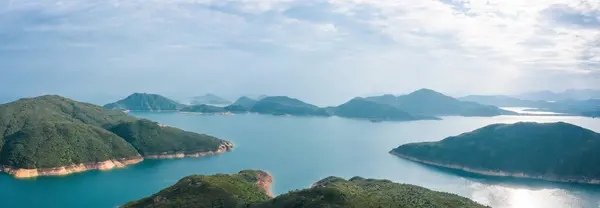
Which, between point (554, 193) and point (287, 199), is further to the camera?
point (554, 193)

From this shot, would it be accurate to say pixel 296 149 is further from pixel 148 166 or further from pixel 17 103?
pixel 17 103

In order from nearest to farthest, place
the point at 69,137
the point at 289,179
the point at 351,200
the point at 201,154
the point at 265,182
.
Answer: the point at 351,200
the point at 265,182
the point at 289,179
the point at 69,137
the point at 201,154

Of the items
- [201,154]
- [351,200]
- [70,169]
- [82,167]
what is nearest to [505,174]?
[351,200]

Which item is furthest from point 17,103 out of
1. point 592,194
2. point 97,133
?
point 592,194

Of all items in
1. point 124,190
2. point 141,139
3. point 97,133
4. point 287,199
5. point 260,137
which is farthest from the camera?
point 260,137

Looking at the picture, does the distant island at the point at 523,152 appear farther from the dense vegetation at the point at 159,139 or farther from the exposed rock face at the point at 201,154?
the dense vegetation at the point at 159,139

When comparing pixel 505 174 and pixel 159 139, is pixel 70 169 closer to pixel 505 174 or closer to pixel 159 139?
pixel 159 139
